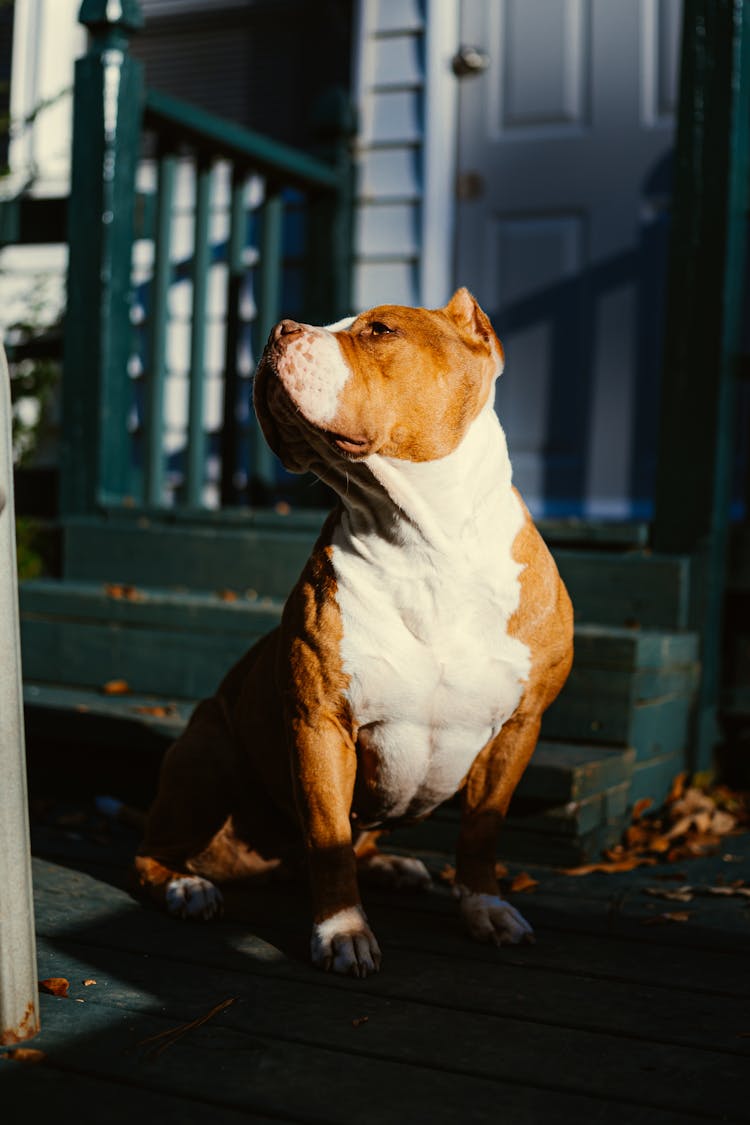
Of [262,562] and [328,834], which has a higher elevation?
[262,562]

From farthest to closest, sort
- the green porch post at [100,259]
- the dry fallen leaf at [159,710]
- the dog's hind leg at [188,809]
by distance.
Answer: the green porch post at [100,259], the dry fallen leaf at [159,710], the dog's hind leg at [188,809]

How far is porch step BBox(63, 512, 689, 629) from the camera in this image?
3.75 metres

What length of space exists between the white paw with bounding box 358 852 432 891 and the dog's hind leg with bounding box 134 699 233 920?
0.34 metres

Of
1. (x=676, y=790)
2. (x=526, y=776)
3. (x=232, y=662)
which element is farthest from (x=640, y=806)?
(x=232, y=662)

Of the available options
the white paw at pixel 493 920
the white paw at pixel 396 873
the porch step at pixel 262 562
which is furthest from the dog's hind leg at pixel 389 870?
the porch step at pixel 262 562

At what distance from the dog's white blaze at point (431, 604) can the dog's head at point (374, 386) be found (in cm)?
6

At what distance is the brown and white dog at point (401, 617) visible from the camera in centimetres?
220

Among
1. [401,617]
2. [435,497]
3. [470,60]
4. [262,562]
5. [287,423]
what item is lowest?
[401,617]

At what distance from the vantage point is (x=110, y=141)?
14.5 ft

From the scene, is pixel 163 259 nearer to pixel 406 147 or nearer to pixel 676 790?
pixel 406 147

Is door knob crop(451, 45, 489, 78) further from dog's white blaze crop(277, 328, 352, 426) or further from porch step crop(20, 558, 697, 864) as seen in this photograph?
dog's white blaze crop(277, 328, 352, 426)

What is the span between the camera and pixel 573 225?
547 cm

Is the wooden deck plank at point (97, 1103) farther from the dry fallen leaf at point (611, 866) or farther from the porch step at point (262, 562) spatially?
the porch step at point (262, 562)

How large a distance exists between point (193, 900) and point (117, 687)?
54.6 inches
